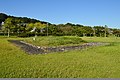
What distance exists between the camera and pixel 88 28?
61.6m

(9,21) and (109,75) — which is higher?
(9,21)

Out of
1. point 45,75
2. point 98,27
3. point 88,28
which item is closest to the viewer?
point 45,75

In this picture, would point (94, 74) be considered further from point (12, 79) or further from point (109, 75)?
point (12, 79)

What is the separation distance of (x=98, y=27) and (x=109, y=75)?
63.3 meters

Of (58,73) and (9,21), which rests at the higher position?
(9,21)

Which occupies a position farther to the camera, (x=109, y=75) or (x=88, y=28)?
(x=88, y=28)

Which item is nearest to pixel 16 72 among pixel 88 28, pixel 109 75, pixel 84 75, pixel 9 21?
pixel 84 75

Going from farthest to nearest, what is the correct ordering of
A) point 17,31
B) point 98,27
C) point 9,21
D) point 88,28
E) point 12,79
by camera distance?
1. point 98,27
2. point 88,28
3. point 17,31
4. point 9,21
5. point 12,79

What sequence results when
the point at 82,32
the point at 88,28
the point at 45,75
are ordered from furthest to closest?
the point at 88,28
the point at 82,32
the point at 45,75

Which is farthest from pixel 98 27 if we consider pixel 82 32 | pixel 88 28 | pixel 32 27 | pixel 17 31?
pixel 17 31

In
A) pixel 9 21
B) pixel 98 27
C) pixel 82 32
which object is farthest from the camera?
pixel 98 27

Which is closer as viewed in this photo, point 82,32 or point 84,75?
point 84,75

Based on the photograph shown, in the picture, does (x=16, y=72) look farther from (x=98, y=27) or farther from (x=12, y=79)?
(x=98, y=27)

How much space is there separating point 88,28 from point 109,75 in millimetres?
56742
